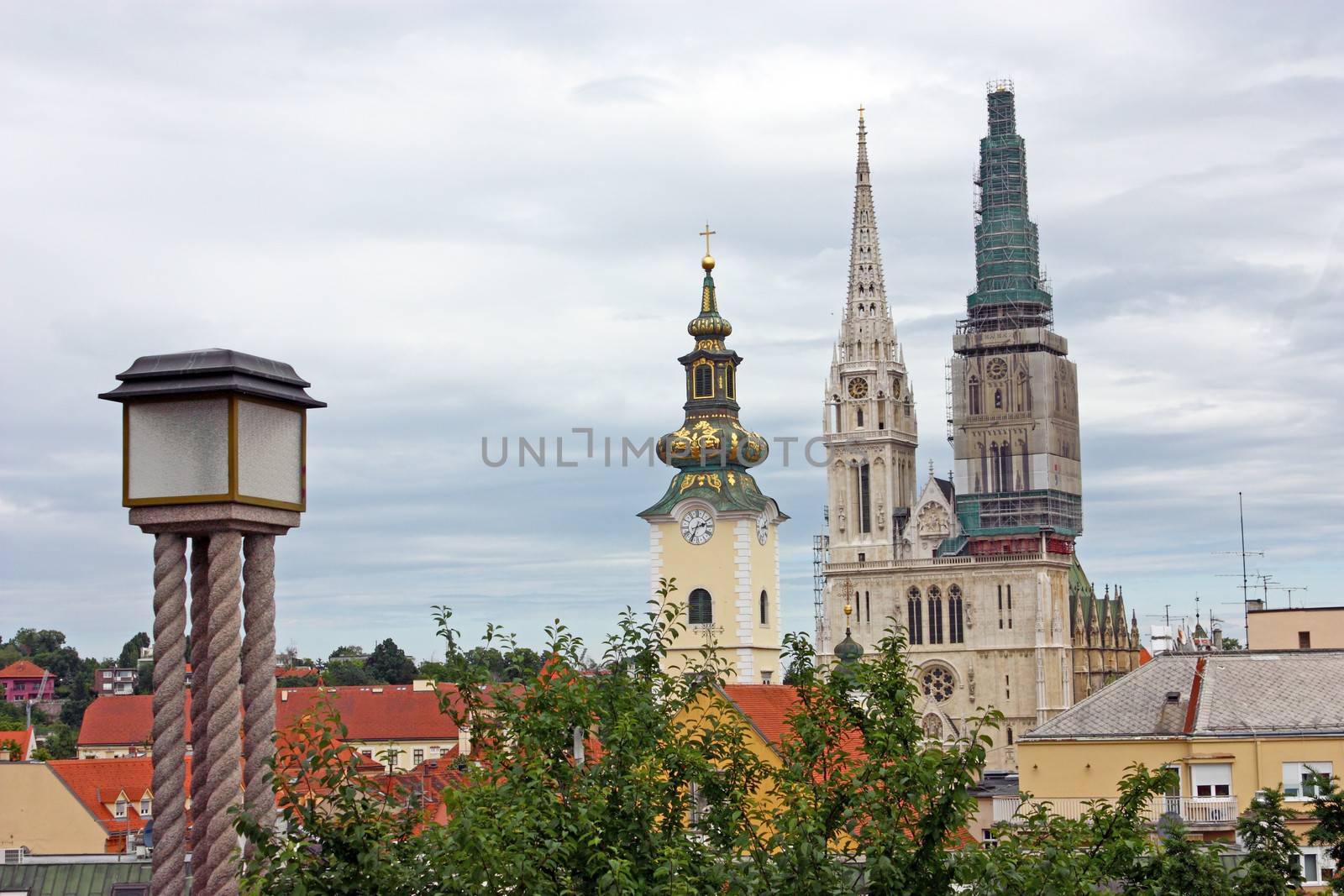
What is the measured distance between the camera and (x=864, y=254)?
126500mm

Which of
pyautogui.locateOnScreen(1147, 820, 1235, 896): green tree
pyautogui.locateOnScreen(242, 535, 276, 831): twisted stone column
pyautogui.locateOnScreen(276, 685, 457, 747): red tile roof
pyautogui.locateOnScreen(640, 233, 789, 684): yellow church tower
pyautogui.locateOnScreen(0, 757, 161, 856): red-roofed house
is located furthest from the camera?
pyautogui.locateOnScreen(276, 685, 457, 747): red tile roof

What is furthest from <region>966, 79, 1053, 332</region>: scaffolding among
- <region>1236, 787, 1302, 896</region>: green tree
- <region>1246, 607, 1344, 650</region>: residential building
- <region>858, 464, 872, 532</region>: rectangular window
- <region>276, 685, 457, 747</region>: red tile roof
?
<region>1236, 787, 1302, 896</region>: green tree

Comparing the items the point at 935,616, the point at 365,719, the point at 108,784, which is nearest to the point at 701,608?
the point at 108,784

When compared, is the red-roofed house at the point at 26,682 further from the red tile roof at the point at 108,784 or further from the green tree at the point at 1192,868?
the green tree at the point at 1192,868

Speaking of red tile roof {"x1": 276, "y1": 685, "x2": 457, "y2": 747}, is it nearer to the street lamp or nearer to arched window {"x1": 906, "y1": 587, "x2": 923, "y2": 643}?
arched window {"x1": 906, "y1": 587, "x2": 923, "y2": 643}

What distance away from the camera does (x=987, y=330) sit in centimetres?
12006

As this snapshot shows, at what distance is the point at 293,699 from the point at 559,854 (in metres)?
61.3

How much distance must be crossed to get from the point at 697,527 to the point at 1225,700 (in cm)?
1823

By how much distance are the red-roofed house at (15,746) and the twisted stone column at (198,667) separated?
2467 inches

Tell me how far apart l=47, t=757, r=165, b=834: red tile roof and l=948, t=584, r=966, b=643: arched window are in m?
61.6

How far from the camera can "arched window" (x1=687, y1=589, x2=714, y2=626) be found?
51.9 m

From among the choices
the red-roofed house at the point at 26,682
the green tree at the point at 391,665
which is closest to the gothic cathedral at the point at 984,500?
the green tree at the point at 391,665

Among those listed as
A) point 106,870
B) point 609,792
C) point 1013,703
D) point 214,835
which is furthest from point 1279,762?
point 1013,703

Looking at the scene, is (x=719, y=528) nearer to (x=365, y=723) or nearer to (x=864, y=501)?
(x=365, y=723)
